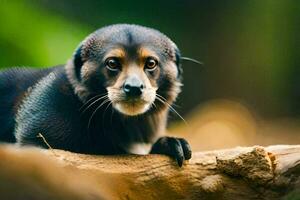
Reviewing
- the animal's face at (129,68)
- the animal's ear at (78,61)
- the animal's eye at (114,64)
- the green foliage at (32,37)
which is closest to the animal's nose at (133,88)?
the animal's face at (129,68)

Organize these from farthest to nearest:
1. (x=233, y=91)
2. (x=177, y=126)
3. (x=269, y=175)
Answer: (x=233, y=91) < (x=177, y=126) < (x=269, y=175)

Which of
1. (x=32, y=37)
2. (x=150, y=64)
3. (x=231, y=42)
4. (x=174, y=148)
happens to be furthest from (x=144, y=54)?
(x=231, y=42)

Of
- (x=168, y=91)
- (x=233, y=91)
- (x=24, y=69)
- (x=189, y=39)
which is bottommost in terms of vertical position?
(x=168, y=91)

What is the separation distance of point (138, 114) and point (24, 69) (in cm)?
126

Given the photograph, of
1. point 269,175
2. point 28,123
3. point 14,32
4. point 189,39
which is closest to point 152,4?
point 189,39

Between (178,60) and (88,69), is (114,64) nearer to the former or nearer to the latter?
(88,69)

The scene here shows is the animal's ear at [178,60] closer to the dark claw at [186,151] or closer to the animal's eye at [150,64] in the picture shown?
the animal's eye at [150,64]

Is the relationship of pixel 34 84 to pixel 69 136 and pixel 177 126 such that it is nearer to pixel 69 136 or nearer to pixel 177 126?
pixel 69 136

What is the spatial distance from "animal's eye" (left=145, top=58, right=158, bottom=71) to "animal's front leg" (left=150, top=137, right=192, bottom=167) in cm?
46

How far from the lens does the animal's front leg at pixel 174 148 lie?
4.26 meters

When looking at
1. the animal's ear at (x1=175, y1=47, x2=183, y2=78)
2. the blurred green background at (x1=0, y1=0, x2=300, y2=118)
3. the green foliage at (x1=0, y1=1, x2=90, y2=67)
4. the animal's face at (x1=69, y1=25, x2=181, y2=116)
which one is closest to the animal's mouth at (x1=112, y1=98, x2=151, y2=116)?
the animal's face at (x1=69, y1=25, x2=181, y2=116)

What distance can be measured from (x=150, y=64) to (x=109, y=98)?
37 centimetres

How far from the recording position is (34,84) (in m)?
5.12

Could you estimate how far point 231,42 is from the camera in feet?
34.2
